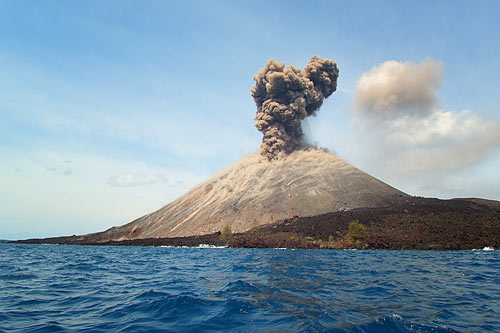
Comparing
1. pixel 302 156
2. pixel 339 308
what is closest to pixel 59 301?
pixel 339 308

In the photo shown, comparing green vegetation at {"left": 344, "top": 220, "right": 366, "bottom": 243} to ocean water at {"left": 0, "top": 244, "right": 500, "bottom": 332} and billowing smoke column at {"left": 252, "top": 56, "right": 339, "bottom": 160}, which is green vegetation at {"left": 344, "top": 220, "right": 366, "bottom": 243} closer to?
ocean water at {"left": 0, "top": 244, "right": 500, "bottom": 332}

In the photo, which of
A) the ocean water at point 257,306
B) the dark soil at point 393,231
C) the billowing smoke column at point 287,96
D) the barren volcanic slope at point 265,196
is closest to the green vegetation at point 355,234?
the dark soil at point 393,231

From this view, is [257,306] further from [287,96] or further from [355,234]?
[287,96]

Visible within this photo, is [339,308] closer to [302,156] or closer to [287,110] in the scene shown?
[287,110]

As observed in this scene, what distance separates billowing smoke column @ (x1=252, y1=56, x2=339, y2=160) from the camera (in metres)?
136

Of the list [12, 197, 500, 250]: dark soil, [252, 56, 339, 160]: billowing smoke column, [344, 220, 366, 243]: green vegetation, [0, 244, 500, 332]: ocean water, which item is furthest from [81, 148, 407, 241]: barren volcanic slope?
[0, 244, 500, 332]: ocean water

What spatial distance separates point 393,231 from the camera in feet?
257

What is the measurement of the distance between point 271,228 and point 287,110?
60.1 meters

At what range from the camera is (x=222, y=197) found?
137 m

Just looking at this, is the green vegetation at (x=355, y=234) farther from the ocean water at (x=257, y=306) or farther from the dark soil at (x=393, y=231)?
the ocean water at (x=257, y=306)

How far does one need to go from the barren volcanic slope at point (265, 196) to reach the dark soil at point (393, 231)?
566 inches

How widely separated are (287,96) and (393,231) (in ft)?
268

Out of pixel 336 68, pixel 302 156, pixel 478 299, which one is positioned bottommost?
pixel 478 299

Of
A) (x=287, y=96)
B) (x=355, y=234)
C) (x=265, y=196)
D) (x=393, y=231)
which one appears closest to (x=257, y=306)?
(x=355, y=234)
